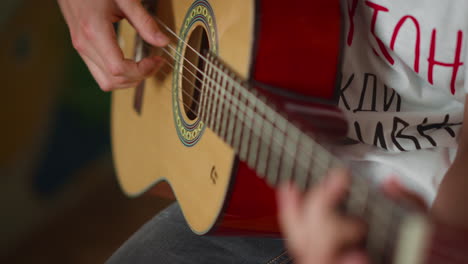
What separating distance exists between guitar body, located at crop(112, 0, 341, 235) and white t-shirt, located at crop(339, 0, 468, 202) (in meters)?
0.04

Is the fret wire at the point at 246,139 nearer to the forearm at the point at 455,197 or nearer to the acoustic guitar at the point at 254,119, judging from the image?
the acoustic guitar at the point at 254,119

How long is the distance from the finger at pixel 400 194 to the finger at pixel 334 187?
0.03 meters

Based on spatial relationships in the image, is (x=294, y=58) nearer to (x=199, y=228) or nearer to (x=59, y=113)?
(x=199, y=228)

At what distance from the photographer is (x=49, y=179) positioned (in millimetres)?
1482

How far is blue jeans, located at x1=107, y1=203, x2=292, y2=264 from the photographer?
0.64 m

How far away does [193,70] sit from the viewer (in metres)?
0.61

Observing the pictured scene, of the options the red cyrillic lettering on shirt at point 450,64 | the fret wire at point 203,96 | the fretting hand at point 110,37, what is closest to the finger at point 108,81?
the fretting hand at point 110,37

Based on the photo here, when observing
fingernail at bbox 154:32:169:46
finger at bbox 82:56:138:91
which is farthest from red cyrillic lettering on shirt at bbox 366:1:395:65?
finger at bbox 82:56:138:91

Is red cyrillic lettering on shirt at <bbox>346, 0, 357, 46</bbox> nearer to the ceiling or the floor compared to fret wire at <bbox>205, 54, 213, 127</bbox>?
nearer to the ceiling

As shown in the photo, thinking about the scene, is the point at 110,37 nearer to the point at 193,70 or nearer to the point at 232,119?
the point at 193,70

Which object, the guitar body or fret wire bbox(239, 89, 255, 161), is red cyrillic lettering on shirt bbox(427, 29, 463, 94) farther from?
fret wire bbox(239, 89, 255, 161)

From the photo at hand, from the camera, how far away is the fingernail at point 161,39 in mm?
656

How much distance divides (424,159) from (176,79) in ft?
1.11

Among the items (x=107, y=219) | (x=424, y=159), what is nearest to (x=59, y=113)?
(x=107, y=219)
